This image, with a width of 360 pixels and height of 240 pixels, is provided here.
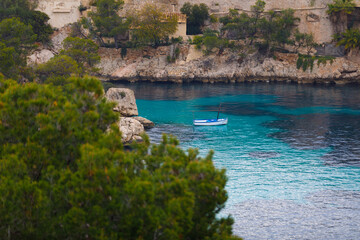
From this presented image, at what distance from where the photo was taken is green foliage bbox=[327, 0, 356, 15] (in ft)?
214

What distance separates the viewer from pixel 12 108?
45.2ft

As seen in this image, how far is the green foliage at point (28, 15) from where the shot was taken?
6219 cm

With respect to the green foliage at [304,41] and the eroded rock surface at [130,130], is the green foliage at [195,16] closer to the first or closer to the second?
the green foliage at [304,41]

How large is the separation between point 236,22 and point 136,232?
63.2m

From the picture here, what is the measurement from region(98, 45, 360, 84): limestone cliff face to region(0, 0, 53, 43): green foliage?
9.70m

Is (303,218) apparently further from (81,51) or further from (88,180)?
(81,51)

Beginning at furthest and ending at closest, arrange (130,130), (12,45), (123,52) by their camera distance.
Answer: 1. (123,52)
2. (12,45)
3. (130,130)

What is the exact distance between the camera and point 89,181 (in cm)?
1154

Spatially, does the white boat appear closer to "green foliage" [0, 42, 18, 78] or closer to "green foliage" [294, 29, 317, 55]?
"green foliage" [0, 42, 18, 78]

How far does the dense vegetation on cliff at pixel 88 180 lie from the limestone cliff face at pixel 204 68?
58212mm

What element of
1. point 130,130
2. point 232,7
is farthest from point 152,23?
point 130,130

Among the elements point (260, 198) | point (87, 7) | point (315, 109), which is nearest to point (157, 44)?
point (87, 7)

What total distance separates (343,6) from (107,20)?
33.6 metres

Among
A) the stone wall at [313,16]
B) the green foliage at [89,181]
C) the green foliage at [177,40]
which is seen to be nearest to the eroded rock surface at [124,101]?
the green foliage at [177,40]
